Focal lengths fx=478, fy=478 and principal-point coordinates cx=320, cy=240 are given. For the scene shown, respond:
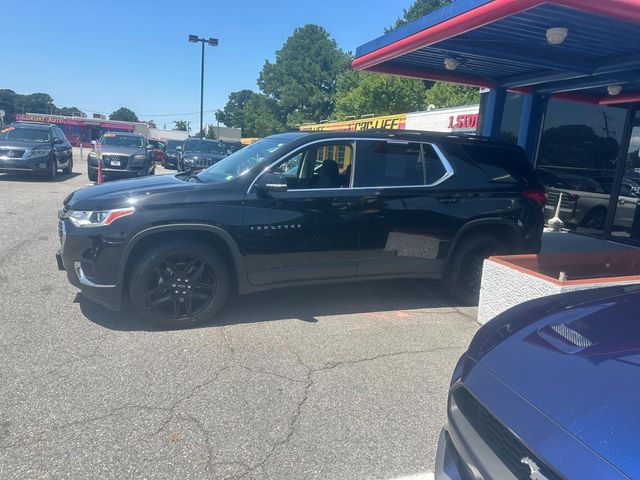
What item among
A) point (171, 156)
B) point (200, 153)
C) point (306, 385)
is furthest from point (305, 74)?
point (306, 385)

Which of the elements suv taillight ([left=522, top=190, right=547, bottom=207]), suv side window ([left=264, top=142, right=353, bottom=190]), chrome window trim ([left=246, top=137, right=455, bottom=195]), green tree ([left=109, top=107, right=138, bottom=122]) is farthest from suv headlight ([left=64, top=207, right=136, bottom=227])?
green tree ([left=109, top=107, right=138, bottom=122])

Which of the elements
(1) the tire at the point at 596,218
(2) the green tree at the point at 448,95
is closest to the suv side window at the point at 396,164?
(1) the tire at the point at 596,218

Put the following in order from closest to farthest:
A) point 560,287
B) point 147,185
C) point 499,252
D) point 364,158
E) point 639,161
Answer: point 560,287 → point 147,185 → point 364,158 → point 499,252 → point 639,161

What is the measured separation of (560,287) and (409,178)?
72.2 inches

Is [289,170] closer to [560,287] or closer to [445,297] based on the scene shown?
[445,297]

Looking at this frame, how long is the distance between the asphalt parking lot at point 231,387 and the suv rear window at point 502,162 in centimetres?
159

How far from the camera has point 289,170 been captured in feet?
16.4

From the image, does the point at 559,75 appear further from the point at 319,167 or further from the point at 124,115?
the point at 124,115

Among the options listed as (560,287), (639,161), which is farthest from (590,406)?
(639,161)

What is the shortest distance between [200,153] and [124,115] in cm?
13396

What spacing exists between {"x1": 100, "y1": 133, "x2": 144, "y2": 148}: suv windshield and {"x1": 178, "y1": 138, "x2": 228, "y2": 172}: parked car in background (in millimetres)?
1604

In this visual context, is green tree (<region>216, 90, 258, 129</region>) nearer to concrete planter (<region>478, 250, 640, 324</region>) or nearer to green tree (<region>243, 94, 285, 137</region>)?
green tree (<region>243, 94, 285, 137</region>)

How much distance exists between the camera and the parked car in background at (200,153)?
17.1m

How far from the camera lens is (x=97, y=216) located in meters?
4.10
